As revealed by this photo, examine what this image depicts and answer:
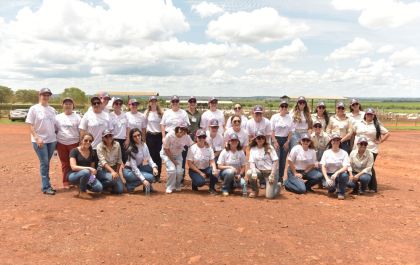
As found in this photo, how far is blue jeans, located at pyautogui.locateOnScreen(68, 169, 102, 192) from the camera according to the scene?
6.66 metres

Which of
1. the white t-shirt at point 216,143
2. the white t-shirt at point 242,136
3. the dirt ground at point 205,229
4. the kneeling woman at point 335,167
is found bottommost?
the dirt ground at point 205,229

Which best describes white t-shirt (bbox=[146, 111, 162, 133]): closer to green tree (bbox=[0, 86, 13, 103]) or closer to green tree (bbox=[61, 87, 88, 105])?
green tree (bbox=[61, 87, 88, 105])

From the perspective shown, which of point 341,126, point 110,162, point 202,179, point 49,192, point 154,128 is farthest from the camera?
point 154,128

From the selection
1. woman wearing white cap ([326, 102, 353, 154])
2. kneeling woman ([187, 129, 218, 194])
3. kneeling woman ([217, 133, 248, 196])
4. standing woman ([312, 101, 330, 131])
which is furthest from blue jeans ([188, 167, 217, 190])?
woman wearing white cap ([326, 102, 353, 154])

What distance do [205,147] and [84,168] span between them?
2.26 metres

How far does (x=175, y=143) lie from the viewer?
7.36m

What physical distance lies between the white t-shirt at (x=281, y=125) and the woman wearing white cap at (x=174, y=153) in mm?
1752

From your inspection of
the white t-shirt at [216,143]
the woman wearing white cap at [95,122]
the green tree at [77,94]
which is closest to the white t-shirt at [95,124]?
the woman wearing white cap at [95,122]

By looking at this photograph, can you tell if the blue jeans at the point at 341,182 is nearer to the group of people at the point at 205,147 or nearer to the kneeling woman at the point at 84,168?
the group of people at the point at 205,147

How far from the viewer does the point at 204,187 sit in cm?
803

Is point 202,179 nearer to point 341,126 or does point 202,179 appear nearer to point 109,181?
point 109,181

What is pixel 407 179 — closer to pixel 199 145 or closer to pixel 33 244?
pixel 199 145

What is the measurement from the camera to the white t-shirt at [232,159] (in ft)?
23.9

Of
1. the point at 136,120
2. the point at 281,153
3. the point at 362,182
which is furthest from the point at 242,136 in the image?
the point at 362,182
